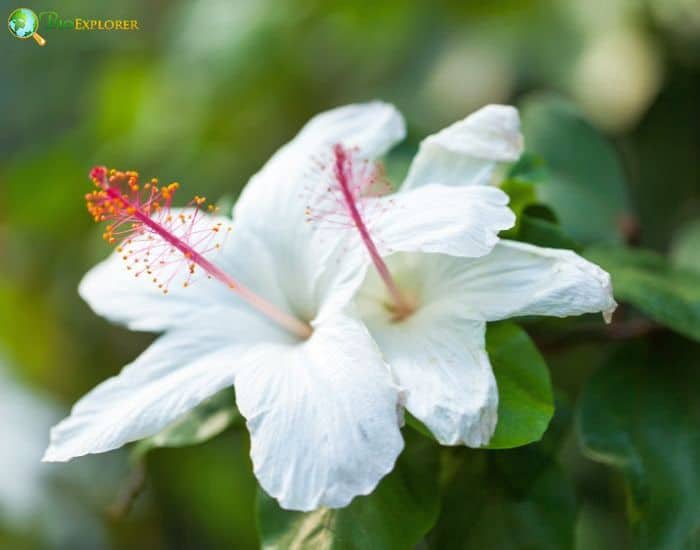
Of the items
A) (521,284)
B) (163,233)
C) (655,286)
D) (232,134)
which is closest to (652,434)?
(655,286)

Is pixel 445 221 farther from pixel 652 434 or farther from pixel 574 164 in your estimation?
pixel 574 164

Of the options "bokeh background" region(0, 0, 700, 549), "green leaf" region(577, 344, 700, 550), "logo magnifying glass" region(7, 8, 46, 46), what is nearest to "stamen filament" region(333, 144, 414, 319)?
"green leaf" region(577, 344, 700, 550)

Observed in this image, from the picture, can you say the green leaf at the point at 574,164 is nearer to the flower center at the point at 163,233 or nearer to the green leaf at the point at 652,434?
the green leaf at the point at 652,434

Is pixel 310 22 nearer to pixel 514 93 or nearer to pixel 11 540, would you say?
pixel 514 93

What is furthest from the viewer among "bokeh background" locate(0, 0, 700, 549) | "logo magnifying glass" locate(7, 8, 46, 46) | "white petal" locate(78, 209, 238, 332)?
"bokeh background" locate(0, 0, 700, 549)

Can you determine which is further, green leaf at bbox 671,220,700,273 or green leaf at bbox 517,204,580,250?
green leaf at bbox 671,220,700,273

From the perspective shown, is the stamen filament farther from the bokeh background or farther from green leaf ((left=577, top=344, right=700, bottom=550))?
the bokeh background
